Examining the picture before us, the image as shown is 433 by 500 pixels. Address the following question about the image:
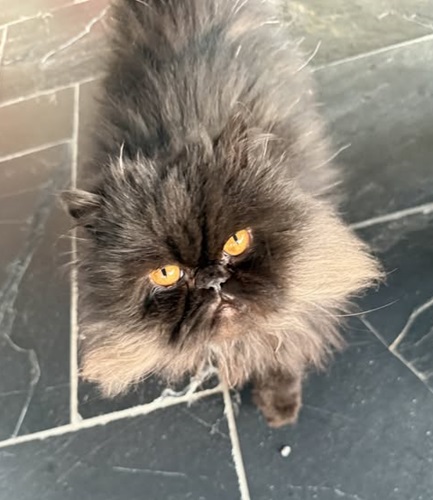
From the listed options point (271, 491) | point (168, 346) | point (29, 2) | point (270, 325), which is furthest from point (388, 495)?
point (29, 2)

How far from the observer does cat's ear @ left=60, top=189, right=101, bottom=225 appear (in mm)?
1069

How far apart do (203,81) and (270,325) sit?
544 mm

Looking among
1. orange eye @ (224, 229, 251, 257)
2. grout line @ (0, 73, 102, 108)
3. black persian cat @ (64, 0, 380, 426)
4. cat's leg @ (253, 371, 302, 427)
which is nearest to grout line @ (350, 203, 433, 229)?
black persian cat @ (64, 0, 380, 426)

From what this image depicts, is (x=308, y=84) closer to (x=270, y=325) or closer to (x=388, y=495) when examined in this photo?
(x=270, y=325)

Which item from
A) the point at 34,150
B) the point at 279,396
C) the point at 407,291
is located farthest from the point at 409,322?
the point at 34,150

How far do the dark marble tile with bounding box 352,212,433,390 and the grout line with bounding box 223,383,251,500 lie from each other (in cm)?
41

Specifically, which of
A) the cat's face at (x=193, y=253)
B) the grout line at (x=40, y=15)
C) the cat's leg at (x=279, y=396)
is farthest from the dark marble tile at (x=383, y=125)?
the grout line at (x=40, y=15)

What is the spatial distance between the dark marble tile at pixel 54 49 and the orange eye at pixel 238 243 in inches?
64.2

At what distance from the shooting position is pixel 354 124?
6.47ft

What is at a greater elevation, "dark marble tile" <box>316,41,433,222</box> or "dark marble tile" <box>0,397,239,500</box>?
"dark marble tile" <box>316,41,433,222</box>

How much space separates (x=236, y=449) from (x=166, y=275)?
613 millimetres

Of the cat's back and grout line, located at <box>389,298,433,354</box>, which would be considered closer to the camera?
the cat's back

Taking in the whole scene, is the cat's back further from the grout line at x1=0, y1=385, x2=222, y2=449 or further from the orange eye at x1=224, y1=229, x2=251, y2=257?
the grout line at x1=0, y1=385, x2=222, y2=449

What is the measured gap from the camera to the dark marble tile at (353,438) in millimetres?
1368
